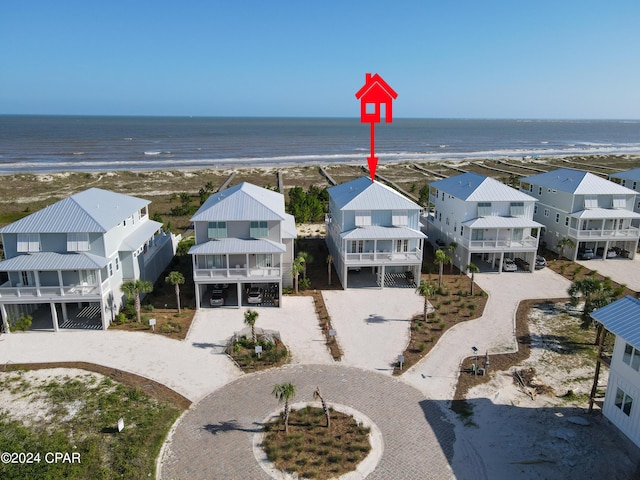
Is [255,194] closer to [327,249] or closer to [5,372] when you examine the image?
[327,249]

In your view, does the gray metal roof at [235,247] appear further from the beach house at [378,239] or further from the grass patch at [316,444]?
the grass patch at [316,444]

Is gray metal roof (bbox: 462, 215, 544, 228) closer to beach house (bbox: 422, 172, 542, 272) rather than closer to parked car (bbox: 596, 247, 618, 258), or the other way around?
beach house (bbox: 422, 172, 542, 272)

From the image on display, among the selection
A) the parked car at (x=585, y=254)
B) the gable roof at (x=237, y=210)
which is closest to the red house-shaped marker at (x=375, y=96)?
the gable roof at (x=237, y=210)

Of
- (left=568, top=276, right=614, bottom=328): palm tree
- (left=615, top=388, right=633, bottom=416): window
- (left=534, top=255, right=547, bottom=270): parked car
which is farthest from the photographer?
(left=534, top=255, right=547, bottom=270): parked car

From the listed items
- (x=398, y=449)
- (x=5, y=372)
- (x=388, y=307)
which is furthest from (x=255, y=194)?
(x=398, y=449)

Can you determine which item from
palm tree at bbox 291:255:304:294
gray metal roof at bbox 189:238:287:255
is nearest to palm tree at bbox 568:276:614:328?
palm tree at bbox 291:255:304:294

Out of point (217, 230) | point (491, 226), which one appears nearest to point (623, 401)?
point (491, 226)
